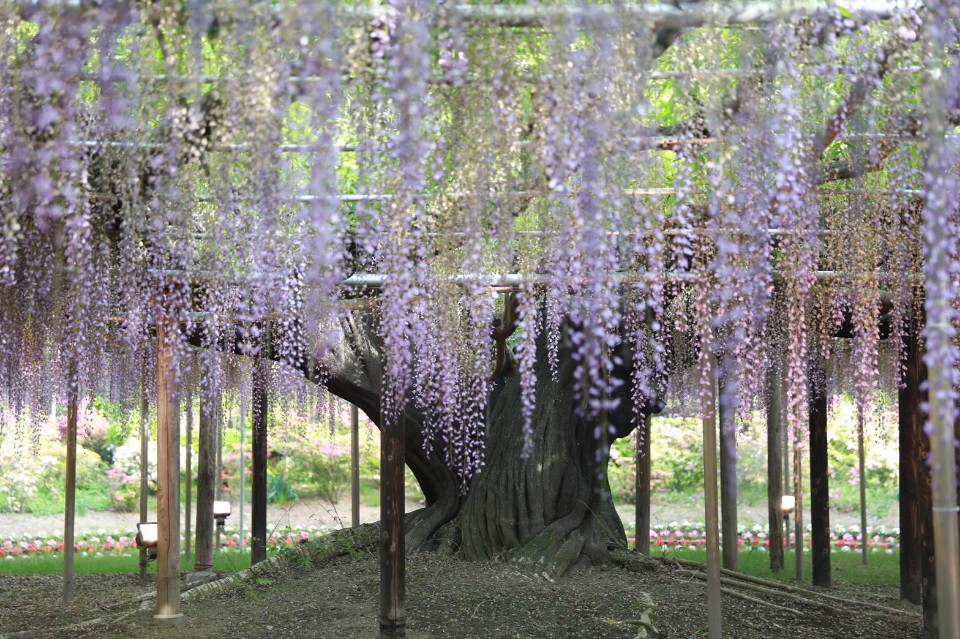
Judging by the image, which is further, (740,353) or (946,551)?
(740,353)

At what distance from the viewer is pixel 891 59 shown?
120 inches

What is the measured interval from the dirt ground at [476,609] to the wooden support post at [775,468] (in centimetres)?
107

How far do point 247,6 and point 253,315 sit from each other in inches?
102

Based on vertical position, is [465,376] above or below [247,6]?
below

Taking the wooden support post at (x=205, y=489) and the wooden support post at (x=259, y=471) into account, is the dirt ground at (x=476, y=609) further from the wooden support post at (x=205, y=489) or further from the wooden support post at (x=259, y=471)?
the wooden support post at (x=205, y=489)

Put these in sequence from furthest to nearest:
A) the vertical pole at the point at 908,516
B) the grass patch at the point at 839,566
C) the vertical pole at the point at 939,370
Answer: the grass patch at the point at 839,566, the vertical pole at the point at 908,516, the vertical pole at the point at 939,370

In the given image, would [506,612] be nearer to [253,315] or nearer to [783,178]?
[253,315]

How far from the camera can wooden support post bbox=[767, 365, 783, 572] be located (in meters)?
7.25

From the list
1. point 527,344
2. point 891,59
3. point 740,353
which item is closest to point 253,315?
point 527,344

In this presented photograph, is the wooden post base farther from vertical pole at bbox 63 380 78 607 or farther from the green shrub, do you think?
the green shrub

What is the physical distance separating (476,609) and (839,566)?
186 inches

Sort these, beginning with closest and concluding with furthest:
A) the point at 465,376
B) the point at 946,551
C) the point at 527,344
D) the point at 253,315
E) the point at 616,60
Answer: the point at 946,551 → the point at 616,60 → the point at 527,344 → the point at 253,315 → the point at 465,376

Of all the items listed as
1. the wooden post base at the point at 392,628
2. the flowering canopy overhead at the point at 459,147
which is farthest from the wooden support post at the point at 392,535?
the flowering canopy overhead at the point at 459,147

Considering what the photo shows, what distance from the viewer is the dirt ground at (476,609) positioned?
501 centimetres
